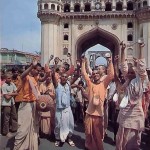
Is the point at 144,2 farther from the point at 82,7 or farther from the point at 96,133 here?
the point at 96,133

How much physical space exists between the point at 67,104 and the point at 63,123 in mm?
360

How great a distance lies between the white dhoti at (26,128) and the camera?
5020mm

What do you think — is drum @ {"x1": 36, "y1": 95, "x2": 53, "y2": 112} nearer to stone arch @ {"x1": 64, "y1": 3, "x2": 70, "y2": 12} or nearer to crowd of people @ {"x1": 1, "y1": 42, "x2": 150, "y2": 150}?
crowd of people @ {"x1": 1, "y1": 42, "x2": 150, "y2": 150}

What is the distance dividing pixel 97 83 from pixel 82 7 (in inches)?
1074

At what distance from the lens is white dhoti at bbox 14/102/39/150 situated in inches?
198

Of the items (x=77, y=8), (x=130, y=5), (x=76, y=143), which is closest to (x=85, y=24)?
(x=77, y=8)

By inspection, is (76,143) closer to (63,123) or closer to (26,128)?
(63,123)

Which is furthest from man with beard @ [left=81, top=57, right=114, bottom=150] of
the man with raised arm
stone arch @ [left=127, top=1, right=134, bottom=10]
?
stone arch @ [left=127, top=1, right=134, bottom=10]

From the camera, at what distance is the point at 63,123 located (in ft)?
19.8

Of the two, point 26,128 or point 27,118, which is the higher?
point 27,118

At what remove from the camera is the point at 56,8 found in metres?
30.9

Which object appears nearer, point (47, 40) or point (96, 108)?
point (96, 108)

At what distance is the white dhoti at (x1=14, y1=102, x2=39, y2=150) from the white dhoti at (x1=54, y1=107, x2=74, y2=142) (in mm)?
999

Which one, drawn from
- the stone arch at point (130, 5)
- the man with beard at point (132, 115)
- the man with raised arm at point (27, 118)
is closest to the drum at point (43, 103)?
the man with raised arm at point (27, 118)
